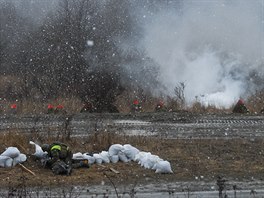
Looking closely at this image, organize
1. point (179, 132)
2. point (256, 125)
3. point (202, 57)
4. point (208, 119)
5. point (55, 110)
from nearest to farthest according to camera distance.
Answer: point (179, 132)
point (256, 125)
point (208, 119)
point (55, 110)
point (202, 57)

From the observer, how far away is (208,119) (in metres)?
19.7

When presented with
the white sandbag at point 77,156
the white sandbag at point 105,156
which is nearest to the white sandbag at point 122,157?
the white sandbag at point 105,156

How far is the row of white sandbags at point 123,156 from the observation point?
11.9 m

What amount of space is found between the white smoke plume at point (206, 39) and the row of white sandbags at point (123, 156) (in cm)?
2002

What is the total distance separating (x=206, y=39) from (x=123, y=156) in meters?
23.9

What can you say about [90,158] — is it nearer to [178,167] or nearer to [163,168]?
[163,168]

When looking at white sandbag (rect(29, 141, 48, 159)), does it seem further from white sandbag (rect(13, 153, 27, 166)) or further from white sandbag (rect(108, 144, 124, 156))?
white sandbag (rect(108, 144, 124, 156))

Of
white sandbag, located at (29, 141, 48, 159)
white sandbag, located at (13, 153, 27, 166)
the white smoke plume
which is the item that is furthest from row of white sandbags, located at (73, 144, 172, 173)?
the white smoke plume

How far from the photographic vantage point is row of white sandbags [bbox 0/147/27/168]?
1170cm

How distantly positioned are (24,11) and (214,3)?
15.2 metres

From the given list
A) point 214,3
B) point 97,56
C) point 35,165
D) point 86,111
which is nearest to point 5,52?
point 97,56

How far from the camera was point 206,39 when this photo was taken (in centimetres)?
3541

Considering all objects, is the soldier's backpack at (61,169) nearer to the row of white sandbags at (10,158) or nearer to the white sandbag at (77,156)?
the white sandbag at (77,156)

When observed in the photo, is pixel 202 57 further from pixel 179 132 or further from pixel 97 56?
pixel 179 132
